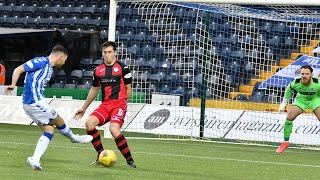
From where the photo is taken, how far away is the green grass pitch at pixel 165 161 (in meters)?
12.6

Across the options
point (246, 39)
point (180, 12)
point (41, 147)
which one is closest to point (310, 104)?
point (246, 39)

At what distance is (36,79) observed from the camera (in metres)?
13.1

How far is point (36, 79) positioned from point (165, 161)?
317 centimetres

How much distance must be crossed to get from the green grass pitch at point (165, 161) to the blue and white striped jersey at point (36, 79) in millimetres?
956

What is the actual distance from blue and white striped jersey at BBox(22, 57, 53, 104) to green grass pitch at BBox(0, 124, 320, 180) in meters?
0.96

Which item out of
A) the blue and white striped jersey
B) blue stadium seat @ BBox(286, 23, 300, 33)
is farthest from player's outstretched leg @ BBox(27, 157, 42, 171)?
blue stadium seat @ BBox(286, 23, 300, 33)

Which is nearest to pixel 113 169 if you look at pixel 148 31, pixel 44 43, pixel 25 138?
pixel 25 138

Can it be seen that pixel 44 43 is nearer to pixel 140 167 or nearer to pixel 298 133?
pixel 298 133

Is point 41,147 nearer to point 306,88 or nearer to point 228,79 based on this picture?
point 306,88

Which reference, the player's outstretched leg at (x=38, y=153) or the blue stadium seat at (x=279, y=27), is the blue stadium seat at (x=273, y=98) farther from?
the player's outstretched leg at (x=38, y=153)

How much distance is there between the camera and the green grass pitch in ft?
41.4

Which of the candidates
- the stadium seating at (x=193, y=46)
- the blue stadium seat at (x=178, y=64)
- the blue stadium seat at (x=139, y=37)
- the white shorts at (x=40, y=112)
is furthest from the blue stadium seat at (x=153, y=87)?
the white shorts at (x=40, y=112)

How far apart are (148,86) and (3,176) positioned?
14.9 meters

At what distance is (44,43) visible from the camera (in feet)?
107
